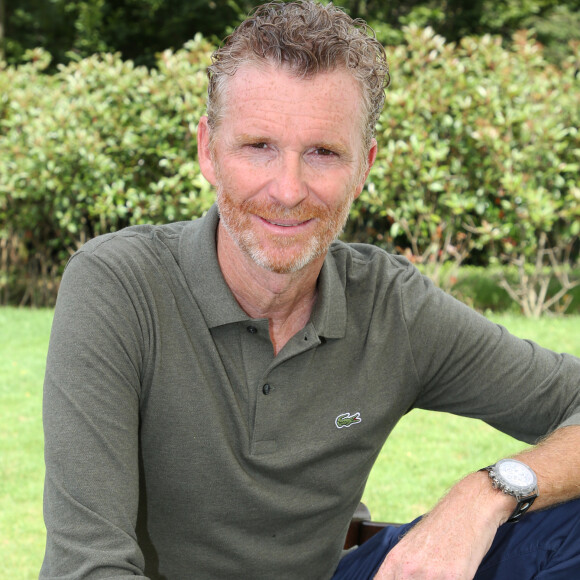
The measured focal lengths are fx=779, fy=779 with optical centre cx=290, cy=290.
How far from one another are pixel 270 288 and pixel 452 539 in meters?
0.76

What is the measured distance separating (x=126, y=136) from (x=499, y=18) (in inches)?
534

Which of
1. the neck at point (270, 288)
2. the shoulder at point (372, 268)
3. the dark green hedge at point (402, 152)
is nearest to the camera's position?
the neck at point (270, 288)

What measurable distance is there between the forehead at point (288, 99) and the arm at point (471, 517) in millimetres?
965

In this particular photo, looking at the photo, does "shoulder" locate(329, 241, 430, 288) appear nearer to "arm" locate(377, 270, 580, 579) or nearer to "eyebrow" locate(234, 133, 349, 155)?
"arm" locate(377, 270, 580, 579)

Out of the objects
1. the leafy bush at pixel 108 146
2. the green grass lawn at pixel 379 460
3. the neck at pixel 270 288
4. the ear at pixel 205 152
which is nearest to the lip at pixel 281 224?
the neck at pixel 270 288

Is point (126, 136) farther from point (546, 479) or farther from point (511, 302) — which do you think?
point (546, 479)

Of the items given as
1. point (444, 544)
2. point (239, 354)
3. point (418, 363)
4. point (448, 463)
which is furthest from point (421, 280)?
point (448, 463)

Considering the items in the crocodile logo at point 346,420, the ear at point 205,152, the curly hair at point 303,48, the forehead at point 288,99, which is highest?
the curly hair at point 303,48

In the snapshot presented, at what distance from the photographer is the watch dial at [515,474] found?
197 centimetres

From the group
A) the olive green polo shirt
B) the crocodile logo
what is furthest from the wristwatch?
the crocodile logo

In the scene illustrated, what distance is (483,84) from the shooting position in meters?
5.94

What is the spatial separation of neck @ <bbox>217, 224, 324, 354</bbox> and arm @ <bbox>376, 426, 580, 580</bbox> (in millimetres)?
584

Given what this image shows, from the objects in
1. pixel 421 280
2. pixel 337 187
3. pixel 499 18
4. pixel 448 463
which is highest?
Answer: pixel 499 18

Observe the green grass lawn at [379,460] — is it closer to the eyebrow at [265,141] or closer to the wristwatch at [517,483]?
the wristwatch at [517,483]
